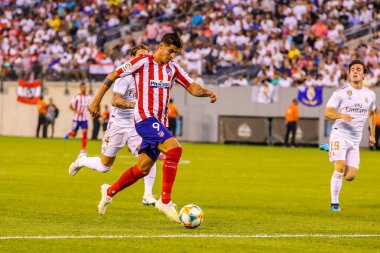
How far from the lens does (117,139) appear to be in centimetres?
1634

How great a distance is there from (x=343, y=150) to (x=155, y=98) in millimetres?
3867

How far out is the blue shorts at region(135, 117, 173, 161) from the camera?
1296 cm

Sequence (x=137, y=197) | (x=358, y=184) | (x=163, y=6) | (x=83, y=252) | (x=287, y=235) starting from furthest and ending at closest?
1. (x=163, y=6)
2. (x=358, y=184)
3. (x=137, y=197)
4. (x=287, y=235)
5. (x=83, y=252)

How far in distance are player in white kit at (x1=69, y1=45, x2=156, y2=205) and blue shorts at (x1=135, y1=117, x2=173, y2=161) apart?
2.16 meters

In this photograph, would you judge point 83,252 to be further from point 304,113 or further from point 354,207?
point 304,113

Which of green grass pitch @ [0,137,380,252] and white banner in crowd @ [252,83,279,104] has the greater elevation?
white banner in crowd @ [252,83,279,104]

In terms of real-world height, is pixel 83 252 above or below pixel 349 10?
below

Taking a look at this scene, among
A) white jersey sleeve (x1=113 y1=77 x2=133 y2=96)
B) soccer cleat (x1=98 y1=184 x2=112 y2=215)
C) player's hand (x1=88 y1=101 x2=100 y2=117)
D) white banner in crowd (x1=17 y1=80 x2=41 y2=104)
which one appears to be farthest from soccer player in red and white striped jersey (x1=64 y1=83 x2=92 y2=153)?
player's hand (x1=88 y1=101 x2=100 y2=117)

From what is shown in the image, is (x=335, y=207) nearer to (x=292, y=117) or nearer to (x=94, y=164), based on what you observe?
(x=94, y=164)

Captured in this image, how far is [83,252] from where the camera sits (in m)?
10.1

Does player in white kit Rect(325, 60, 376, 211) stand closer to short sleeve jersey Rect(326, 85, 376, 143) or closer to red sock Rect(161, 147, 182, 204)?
short sleeve jersey Rect(326, 85, 376, 143)

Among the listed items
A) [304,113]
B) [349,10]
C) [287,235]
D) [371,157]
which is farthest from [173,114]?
[287,235]

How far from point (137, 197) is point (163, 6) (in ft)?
100

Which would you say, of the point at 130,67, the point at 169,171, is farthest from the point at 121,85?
the point at 169,171
